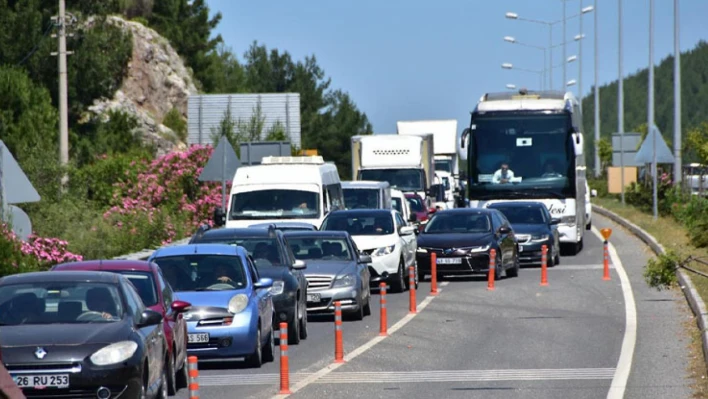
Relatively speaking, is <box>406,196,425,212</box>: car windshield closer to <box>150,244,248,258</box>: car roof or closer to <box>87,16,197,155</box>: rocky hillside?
<box>87,16,197,155</box>: rocky hillside

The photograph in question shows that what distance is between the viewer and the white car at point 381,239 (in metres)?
28.3

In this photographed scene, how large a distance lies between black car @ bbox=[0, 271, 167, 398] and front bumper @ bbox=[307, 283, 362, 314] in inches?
350

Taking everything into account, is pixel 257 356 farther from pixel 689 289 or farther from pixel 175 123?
pixel 175 123

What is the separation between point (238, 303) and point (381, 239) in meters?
11.8

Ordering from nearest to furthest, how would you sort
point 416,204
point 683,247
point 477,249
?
point 477,249 → point 683,247 → point 416,204

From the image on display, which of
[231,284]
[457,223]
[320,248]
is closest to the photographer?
[231,284]

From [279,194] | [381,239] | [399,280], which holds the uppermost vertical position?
[279,194]

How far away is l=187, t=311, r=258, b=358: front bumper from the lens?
16.6 meters

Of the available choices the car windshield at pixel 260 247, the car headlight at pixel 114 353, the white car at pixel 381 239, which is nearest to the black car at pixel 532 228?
the white car at pixel 381 239

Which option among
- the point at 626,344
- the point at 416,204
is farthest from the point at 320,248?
the point at 416,204

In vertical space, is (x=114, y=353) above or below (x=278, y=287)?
above

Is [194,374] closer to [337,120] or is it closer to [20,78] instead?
[20,78]

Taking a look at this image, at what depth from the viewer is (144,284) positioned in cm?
1508

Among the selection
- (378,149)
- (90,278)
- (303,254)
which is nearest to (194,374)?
(90,278)
